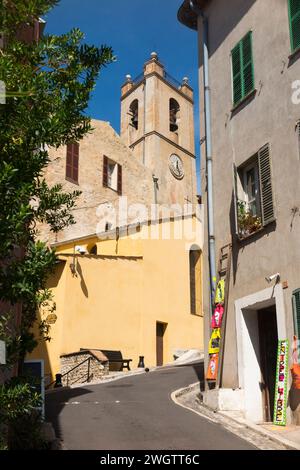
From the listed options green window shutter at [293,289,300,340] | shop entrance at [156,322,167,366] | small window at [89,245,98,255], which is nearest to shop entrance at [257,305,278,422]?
green window shutter at [293,289,300,340]

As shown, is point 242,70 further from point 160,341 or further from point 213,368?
point 160,341

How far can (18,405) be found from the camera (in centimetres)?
540

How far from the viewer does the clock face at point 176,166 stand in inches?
1506

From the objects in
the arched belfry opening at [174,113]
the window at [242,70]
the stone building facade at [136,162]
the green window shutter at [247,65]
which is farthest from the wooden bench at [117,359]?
the arched belfry opening at [174,113]

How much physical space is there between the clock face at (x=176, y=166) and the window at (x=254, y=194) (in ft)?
88.5

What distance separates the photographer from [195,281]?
27578mm

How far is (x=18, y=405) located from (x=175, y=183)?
3309 centimetres

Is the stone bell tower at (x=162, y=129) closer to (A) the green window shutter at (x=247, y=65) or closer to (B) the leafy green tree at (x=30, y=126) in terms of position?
(A) the green window shutter at (x=247, y=65)

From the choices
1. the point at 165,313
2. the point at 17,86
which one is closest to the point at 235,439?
the point at 17,86

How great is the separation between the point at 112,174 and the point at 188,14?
61.0 ft

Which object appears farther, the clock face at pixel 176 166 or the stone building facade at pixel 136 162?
the clock face at pixel 176 166

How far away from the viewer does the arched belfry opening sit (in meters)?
40.8

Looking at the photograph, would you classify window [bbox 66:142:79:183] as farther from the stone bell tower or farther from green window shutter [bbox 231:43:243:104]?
green window shutter [bbox 231:43:243:104]

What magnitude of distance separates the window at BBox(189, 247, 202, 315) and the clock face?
11.3m
